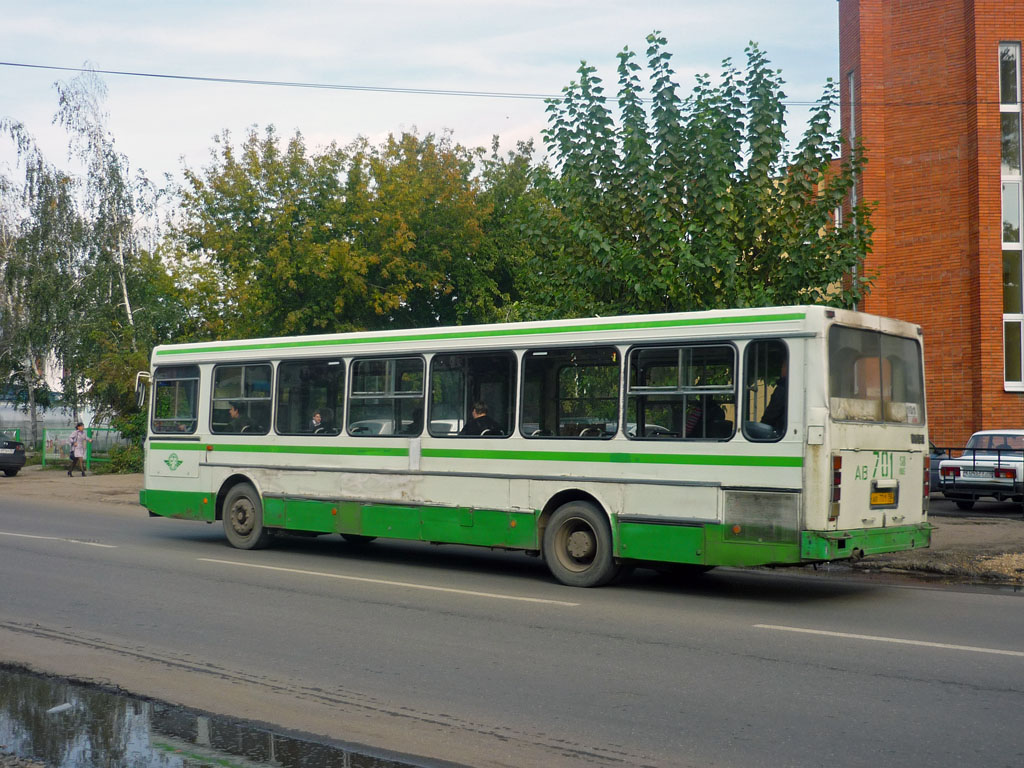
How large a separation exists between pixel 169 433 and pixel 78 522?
421 cm

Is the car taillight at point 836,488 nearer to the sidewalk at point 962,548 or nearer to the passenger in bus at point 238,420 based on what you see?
the sidewalk at point 962,548

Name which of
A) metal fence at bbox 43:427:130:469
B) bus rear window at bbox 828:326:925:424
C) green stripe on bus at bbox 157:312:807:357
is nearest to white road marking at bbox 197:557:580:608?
green stripe on bus at bbox 157:312:807:357

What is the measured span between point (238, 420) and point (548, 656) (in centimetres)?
836

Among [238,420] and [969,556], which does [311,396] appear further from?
[969,556]

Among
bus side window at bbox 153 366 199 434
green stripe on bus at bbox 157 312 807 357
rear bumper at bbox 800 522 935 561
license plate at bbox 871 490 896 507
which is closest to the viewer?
rear bumper at bbox 800 522 935 561

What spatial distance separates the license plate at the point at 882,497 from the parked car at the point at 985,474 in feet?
35.1

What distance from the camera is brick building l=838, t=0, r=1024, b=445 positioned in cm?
2592

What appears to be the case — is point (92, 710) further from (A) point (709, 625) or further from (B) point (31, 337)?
(B) point (31, 337)

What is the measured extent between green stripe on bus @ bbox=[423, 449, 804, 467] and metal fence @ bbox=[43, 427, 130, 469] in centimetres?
2495

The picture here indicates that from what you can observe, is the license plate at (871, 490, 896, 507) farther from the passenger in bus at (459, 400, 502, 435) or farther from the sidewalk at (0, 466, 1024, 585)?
the passenger in bus at (459, 400, 502, 435)

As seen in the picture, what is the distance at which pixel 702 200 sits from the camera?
1561cm

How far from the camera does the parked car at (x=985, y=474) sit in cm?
2072

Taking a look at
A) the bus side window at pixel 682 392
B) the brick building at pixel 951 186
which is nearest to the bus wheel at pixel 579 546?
the bus side window at pixel 682 392

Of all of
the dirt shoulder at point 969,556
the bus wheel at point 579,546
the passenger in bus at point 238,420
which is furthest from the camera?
the passenger in bus at point 238,420
